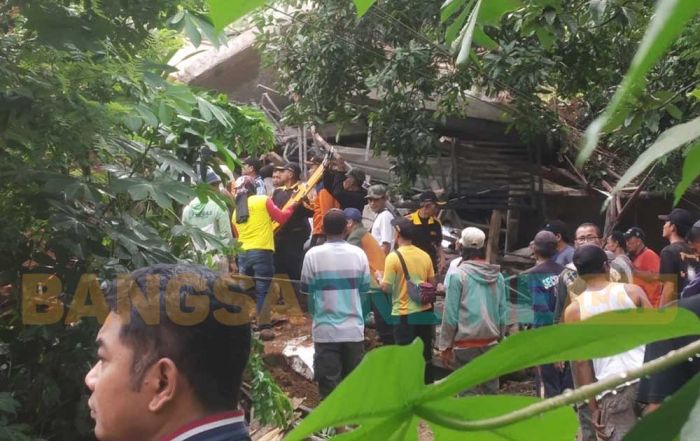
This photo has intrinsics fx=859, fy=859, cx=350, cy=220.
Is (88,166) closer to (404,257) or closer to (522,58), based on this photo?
(404,257)

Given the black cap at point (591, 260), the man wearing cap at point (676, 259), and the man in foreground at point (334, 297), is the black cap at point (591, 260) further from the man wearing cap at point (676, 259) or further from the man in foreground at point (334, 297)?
the man in foreground at point (334, 297)

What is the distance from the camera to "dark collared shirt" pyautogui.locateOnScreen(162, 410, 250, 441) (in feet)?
4.90

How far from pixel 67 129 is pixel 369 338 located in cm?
412

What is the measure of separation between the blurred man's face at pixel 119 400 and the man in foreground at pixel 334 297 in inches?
123

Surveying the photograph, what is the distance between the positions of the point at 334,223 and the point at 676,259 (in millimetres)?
1810

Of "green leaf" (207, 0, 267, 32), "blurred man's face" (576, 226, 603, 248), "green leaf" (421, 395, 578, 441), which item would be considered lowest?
"blurred man's face" (576, 226, 603, 248)

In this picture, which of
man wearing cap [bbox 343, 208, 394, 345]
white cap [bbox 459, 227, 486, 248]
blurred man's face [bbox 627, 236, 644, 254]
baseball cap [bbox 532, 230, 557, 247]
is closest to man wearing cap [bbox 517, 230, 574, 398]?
baseball cap [bbox 532, 230, 557, 247]

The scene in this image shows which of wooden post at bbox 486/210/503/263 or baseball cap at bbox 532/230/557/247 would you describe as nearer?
baseball cap at bbox 532/230/557/247

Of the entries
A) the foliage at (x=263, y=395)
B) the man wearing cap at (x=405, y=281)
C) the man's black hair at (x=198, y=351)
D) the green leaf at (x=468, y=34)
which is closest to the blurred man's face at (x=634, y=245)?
the man wearing cap at (x=405, y=281)

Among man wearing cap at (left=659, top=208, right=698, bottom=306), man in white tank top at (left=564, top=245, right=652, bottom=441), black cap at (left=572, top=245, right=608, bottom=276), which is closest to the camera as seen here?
man in white tank top at (left=564, top=245, right=652, bottom=441)

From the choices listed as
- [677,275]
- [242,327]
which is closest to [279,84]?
[677,275]

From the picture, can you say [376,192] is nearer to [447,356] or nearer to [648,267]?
[447,356]

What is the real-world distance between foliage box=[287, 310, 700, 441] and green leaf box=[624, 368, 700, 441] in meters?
0.04

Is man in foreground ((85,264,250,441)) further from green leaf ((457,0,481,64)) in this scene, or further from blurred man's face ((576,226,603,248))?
blurred man's face ((576,226,603,248))
